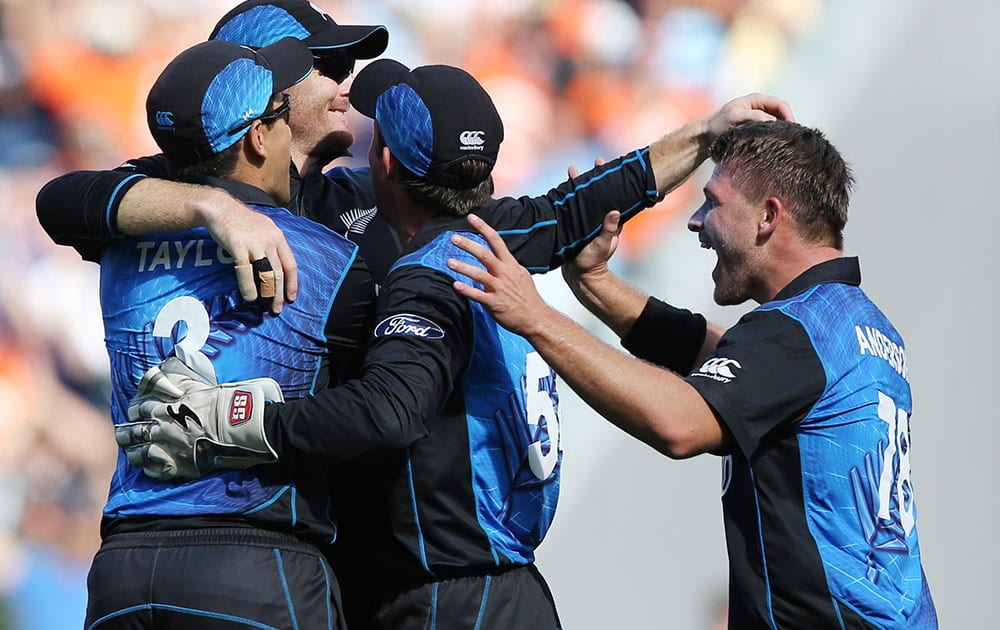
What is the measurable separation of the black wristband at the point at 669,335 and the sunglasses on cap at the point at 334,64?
1.00m

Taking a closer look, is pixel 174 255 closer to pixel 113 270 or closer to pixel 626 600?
pixel 113 270

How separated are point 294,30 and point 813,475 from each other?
164cm

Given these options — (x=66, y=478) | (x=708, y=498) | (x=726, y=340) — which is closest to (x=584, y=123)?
(x=708, y=498)

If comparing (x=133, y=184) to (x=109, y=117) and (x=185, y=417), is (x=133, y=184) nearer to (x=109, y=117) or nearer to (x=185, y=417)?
(x=185, y=417)

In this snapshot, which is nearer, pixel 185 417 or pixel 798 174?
pixel 185 417

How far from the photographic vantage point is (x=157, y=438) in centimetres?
224

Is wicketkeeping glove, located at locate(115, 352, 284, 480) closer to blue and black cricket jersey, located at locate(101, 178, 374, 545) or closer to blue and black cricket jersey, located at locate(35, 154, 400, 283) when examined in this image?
blue and black cricket jersey, located at locate(101, 178, 374, 545)

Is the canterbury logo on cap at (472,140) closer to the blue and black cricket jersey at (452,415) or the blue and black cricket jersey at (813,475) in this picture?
the blue and black cricket jersey at (452,415)

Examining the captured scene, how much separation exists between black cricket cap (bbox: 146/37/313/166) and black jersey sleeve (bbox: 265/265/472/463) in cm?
48

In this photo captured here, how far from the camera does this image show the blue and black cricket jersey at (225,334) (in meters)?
2.30

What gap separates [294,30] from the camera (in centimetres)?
295

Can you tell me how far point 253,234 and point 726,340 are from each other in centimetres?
97

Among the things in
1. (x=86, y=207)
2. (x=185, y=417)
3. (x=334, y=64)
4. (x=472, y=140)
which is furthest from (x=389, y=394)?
(x=334, y=64)

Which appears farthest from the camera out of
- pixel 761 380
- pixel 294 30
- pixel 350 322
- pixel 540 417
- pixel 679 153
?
pixel 294 30
